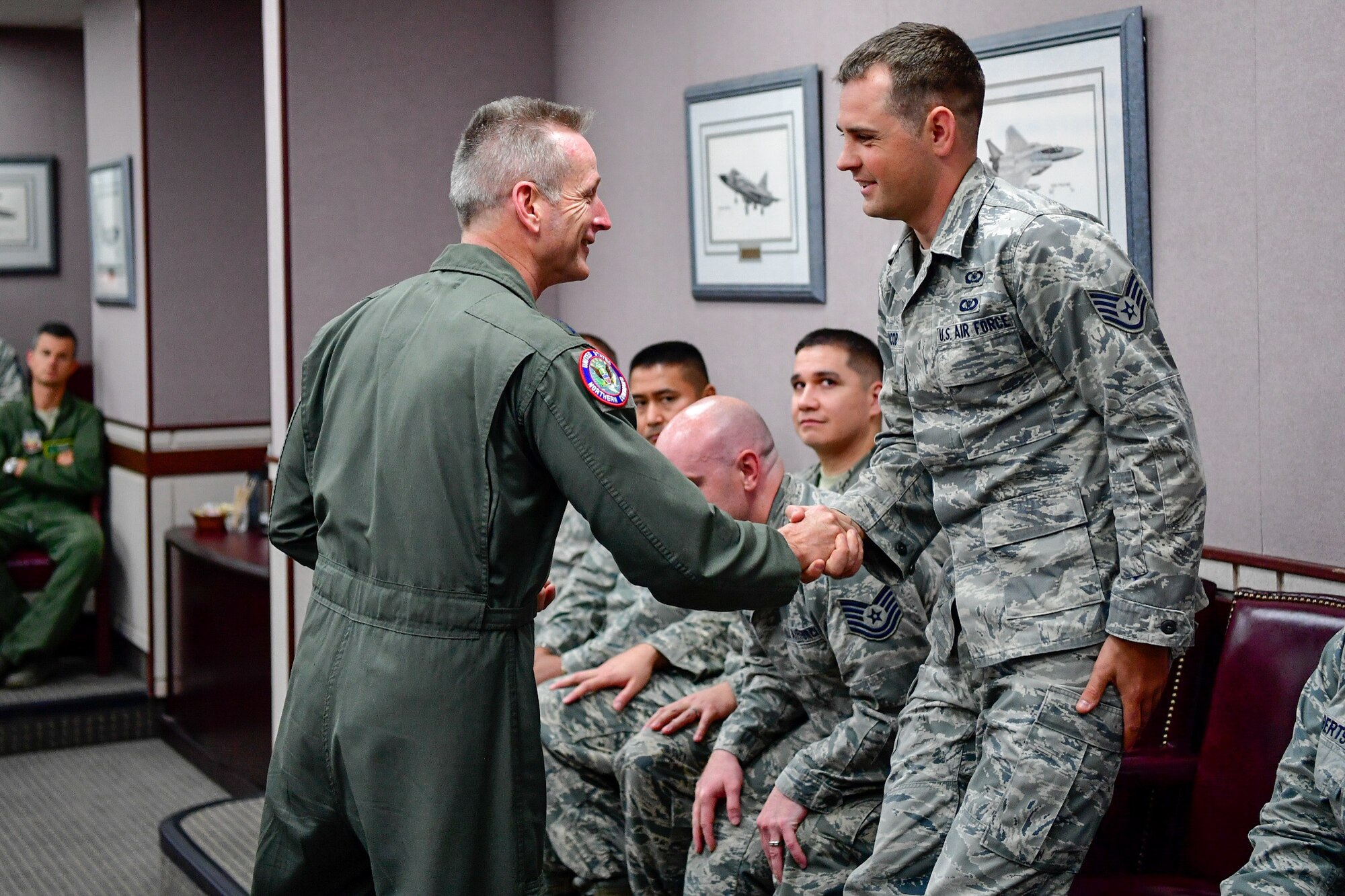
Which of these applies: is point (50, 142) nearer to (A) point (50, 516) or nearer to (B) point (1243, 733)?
(A) point (50, 516)

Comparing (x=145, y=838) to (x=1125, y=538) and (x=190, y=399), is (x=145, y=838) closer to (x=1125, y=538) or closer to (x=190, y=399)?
(x=190, y=399)

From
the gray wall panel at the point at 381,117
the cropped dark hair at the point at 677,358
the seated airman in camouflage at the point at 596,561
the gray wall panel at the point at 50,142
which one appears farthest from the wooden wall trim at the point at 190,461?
the cropped dark hair at the point at 677,358

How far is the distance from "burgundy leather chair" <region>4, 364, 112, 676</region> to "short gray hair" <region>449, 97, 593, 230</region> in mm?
4296

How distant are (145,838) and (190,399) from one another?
1.99 metres

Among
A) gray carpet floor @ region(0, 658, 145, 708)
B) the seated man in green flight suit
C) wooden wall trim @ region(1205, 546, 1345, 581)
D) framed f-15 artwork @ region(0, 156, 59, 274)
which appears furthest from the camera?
framed f-15 artwork @ region(0, 156, 59, 274)

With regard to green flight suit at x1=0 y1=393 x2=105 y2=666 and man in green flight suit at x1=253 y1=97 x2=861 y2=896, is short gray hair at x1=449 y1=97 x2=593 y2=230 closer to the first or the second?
man in green flight suit at x1=253 y1=97 x2=861 y2=896

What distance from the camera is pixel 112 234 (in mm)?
5914

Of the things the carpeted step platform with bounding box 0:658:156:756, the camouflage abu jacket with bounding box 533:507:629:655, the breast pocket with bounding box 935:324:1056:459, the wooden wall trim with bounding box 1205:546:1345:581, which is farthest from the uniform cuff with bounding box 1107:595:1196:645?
the carpeted step platform with bounding box 0:658:156:756

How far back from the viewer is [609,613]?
3.46m

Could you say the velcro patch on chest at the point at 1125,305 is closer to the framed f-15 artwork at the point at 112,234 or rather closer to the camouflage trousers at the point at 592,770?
the camouflage trousers at the point at 592,770

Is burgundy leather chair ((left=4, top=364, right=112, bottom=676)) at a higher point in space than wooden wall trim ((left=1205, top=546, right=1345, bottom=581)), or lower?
lower

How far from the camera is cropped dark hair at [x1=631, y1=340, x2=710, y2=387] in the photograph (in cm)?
372

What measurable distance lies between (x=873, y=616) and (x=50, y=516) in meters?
4.41

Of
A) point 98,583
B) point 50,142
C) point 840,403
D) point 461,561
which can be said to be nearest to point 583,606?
point 840,403
